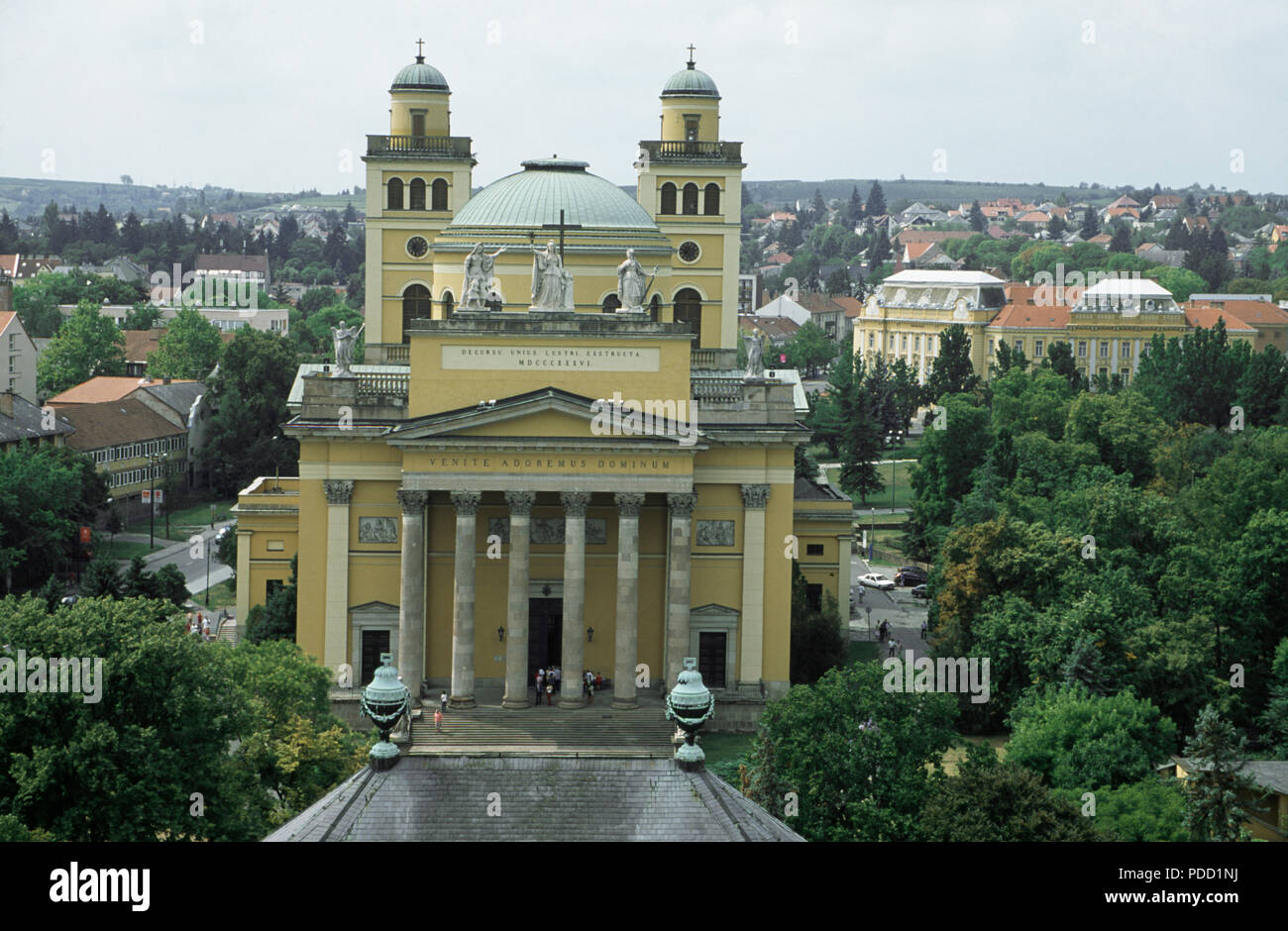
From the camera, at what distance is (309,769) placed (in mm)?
48438

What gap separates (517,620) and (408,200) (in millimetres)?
27484

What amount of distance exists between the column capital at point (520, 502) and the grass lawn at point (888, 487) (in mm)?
63741

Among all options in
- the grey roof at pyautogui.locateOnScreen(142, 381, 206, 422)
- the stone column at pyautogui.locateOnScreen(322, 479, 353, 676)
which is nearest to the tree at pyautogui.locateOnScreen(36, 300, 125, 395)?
the grey roof at pyautogui.locateOnScreen(142, 381, 206, 422)

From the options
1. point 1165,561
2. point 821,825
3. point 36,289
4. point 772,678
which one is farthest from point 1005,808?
point 36,289

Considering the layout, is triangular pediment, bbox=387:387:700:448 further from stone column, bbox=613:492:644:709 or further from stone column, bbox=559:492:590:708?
stone column, bbox=559:492:590:708

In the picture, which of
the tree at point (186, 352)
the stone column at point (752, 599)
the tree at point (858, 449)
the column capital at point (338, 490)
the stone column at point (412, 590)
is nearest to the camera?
the stone column at point (412, 590)

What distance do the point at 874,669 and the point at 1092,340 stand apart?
5519 inches

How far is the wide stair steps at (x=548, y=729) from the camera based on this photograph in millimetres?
58500

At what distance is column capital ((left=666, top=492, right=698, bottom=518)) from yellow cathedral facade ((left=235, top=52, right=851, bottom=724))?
0.05 m

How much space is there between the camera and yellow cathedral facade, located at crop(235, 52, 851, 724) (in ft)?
202

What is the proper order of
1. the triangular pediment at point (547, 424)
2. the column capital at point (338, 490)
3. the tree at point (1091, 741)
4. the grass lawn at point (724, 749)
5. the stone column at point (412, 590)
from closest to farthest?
the tree at point (1091, 741) < the grass lawn at point (724, 749) < the triangular pediment at point (547, 424) < the stone column at point (412, 590) < the column capital at point (338, 490)

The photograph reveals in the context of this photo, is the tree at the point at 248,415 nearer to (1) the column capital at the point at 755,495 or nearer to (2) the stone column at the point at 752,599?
(2) the stone column at the point at 752,599

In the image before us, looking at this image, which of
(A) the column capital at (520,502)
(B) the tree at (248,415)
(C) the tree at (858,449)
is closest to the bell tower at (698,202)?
(A) the column capital at (520,502)
